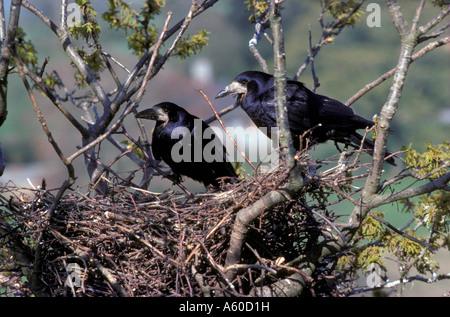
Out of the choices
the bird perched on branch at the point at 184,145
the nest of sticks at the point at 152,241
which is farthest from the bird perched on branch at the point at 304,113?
the nest of sticks at the point at 152,241

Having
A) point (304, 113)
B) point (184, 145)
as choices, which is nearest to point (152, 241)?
point (184, 145)

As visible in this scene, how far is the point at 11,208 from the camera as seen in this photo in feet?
10.4

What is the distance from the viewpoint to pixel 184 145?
4.24 m

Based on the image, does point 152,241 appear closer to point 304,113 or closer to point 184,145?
point 184,145

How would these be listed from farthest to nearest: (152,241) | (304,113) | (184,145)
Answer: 1. (184,145)
2. (304,113)
3. (152,241)

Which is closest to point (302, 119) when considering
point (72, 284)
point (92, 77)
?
point (92, 77)

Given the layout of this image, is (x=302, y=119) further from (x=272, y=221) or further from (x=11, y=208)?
(x=11, y=208)

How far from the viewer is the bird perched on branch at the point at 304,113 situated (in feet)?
13.0

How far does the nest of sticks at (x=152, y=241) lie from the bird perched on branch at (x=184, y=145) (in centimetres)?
98

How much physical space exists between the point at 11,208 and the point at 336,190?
6.45 feet

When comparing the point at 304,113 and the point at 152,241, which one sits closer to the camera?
the point at 152,241

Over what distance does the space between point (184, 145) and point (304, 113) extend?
3.31ft

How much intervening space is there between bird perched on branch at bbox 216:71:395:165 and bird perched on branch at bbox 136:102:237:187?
464 millimetres

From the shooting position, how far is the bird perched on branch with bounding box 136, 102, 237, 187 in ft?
13.9
